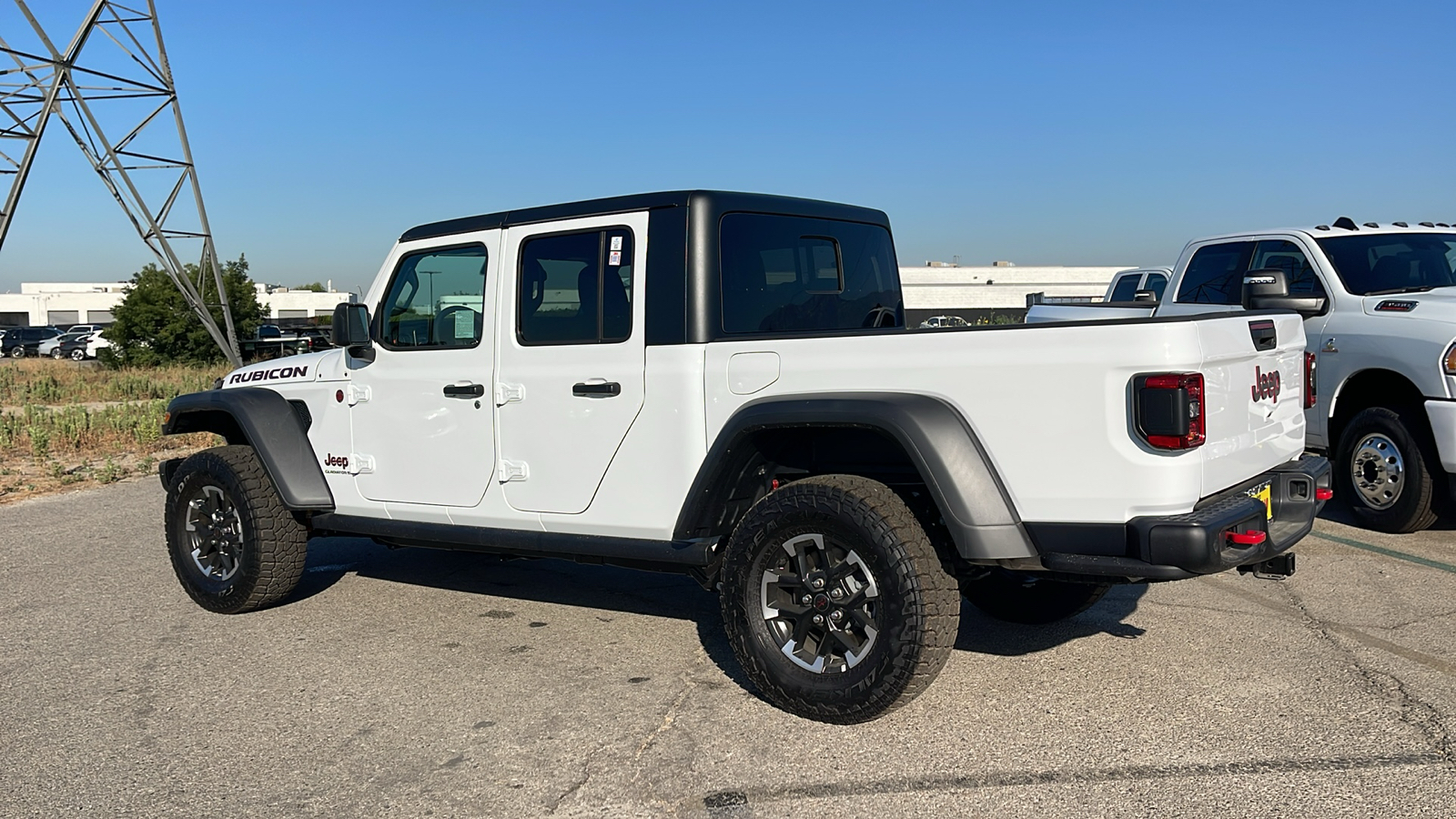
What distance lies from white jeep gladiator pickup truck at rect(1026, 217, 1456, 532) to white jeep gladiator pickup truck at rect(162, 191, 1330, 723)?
2.69 metres

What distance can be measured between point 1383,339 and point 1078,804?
5.32 meters

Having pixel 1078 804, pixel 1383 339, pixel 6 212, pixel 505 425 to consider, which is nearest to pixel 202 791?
pixel 505 425

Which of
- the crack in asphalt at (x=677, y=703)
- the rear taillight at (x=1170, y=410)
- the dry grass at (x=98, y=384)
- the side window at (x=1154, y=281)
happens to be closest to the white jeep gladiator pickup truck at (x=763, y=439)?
the rear taillight at (x=1170, y=410)

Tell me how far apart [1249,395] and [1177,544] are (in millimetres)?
834

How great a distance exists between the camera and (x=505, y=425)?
517 centimetres

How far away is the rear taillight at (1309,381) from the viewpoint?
195 inches

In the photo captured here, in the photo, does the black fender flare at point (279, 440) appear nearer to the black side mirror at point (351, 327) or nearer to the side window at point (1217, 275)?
the black side mirror at point (351, 327)

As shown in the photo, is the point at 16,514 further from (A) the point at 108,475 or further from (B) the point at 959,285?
(B) the point at 959,285

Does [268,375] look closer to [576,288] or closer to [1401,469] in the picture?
[576,288]

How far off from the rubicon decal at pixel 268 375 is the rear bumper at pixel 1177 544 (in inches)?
159

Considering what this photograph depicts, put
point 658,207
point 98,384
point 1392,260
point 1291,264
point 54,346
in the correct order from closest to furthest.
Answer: point 658,207 < point 1392,260 < point 1291,264 < point 98,384 < point 54,346

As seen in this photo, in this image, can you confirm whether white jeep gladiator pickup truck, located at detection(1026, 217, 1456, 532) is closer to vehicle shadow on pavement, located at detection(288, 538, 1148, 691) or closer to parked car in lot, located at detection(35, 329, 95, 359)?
vehicle shadow on pavement, located at detection(288, 538, 1148, 691)

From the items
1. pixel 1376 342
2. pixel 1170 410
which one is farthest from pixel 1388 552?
pixel 1170 410

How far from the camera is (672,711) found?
4.51 meters
